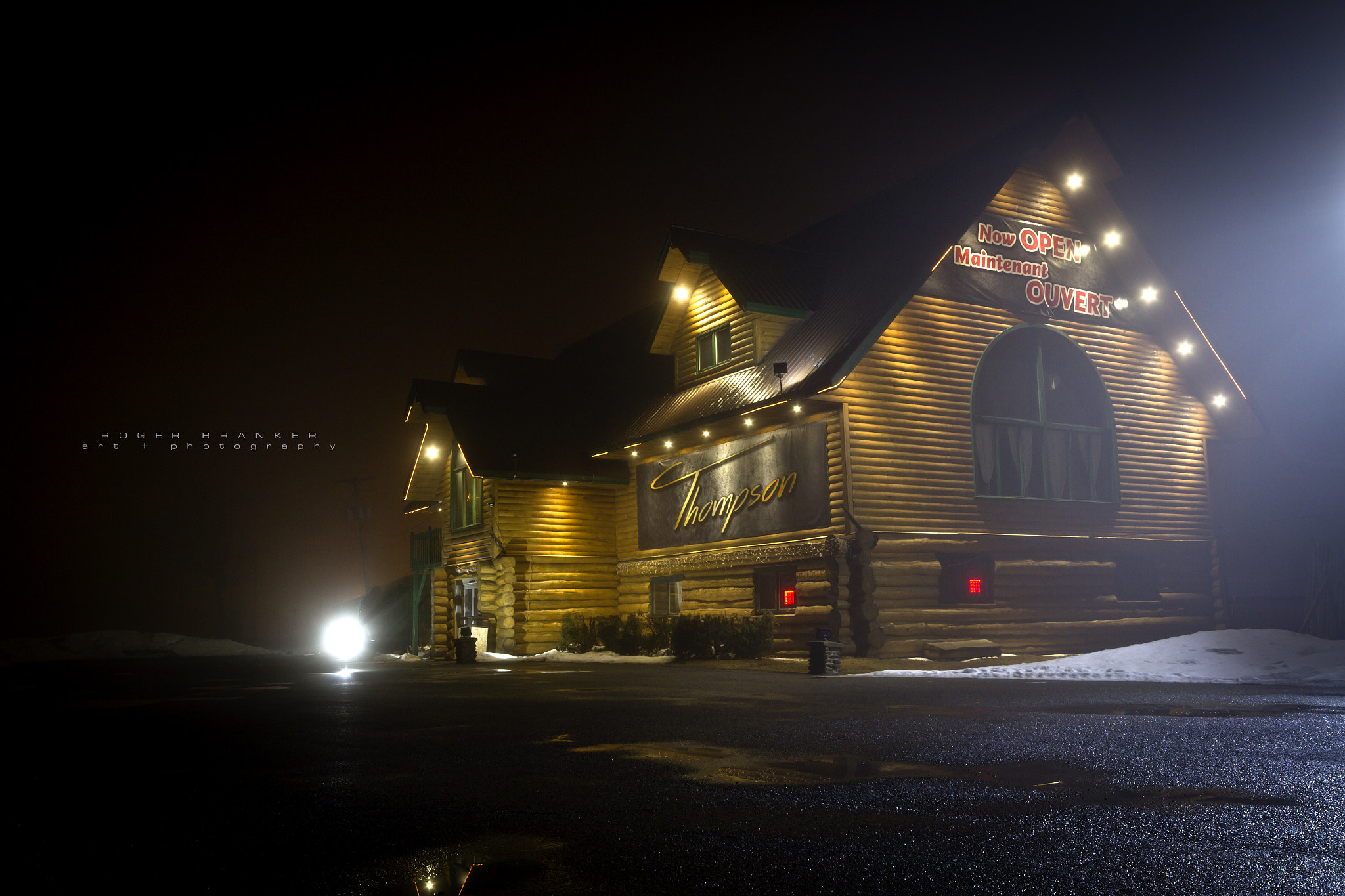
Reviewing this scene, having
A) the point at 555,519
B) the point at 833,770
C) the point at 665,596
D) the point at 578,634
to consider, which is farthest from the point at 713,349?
the point at 833,770

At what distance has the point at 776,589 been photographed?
23.7 metres

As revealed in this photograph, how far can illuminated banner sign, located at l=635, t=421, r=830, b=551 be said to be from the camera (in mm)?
22172

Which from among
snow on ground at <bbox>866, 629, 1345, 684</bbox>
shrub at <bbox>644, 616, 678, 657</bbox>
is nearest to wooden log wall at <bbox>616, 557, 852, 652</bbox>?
shrub at <bbox>644, 616, 678, 657</bbox>

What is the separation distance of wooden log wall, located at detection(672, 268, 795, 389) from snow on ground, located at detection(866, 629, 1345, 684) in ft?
32.0

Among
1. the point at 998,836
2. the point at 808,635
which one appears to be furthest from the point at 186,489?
the point at 998,836

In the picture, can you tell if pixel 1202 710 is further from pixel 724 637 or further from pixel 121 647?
pixel 121 647

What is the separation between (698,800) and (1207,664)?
44.4 ft

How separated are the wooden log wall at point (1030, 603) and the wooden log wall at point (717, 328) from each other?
634 cm

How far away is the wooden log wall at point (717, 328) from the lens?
2492 cm

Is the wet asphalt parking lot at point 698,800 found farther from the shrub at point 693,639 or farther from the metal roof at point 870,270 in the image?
the metal roof at point 870,270

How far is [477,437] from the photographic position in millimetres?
30156

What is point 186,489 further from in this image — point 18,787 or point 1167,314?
point 18,787

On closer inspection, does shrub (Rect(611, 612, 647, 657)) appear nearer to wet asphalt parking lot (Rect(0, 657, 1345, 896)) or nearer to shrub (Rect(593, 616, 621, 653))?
shrub (Rect(593, 616, 621, 653))

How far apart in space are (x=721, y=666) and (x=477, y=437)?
1306cm
